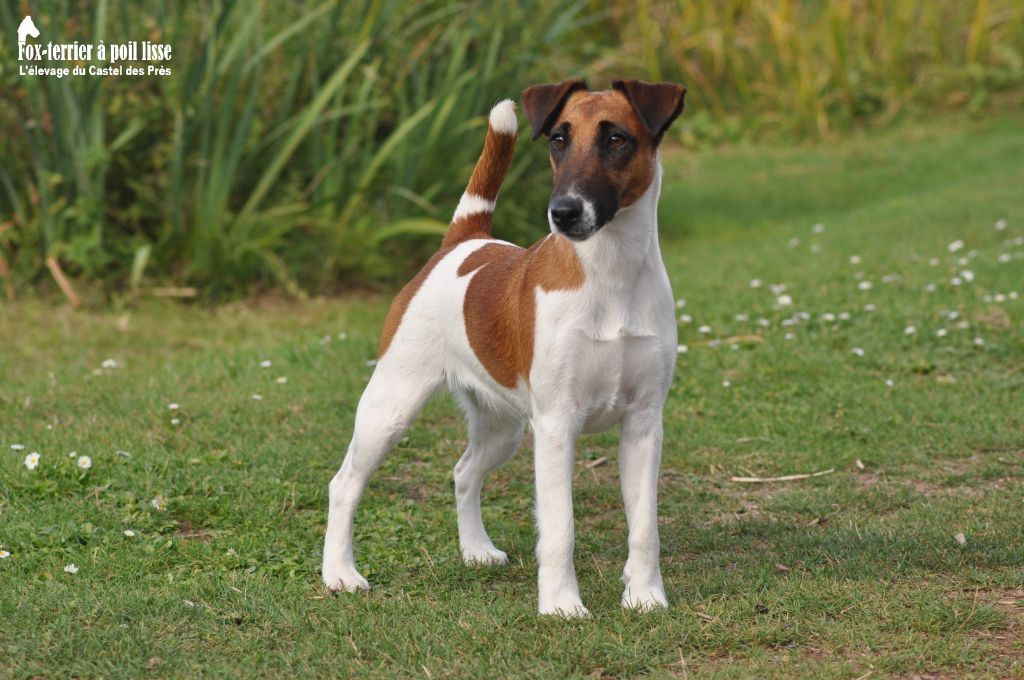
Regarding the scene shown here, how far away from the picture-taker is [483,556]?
187 inches

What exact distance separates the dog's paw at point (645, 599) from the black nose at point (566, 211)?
1252mm

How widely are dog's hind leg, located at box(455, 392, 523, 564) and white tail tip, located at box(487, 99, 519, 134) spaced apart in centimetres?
103

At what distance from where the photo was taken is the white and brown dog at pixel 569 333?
153 inches

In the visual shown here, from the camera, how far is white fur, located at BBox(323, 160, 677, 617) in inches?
157

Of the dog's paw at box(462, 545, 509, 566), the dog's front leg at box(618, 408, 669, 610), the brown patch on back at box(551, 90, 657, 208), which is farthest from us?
the dog's paw at box(462, 545, 509, 566)

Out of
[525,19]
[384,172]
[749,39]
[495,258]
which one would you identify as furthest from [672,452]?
[749,39]

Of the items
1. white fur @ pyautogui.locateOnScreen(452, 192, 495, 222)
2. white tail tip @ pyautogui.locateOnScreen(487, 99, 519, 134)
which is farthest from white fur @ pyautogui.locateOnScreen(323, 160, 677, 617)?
white tail tip @ pyautogui.locateOnScreen(487, 99, 519, 134)

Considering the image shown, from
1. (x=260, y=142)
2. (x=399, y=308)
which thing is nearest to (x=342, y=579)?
(x=399, y=308)

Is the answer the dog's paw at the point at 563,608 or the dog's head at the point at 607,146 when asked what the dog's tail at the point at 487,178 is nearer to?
the dog's head at the point at 607,146

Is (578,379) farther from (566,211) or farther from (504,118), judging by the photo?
(504,118)

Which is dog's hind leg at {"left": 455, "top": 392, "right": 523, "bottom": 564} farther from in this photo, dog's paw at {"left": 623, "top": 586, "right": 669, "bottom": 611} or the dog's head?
the dog's head

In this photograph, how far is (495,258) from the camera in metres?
4.45

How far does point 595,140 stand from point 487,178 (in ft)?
3.09

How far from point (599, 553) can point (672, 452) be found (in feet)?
4.04
